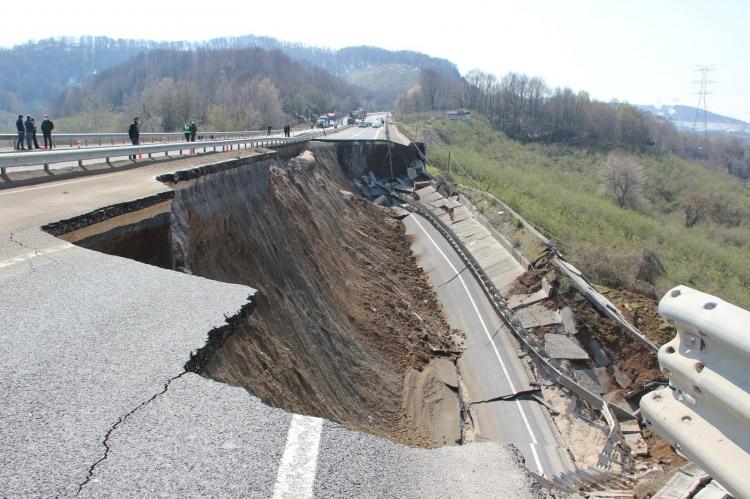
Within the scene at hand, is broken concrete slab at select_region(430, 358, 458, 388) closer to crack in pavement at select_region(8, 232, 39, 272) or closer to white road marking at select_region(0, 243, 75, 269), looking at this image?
white road marking at select_region(0, 243, 75, 269)

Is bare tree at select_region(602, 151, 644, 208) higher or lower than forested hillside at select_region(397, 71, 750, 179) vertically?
lower

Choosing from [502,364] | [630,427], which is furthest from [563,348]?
[630,427]

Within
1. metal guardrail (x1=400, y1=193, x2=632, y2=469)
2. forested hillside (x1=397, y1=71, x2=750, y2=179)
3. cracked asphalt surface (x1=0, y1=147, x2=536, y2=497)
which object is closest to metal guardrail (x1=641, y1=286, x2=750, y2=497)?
cracked asphalt surface (x1=0, y1=147, x2=536, y2=497)

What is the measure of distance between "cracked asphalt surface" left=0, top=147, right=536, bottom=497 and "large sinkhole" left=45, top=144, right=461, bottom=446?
54cm

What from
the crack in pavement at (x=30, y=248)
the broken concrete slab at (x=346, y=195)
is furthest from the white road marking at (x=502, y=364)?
the crack in pavement at (x=30, y=248)

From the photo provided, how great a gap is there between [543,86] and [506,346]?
116 m

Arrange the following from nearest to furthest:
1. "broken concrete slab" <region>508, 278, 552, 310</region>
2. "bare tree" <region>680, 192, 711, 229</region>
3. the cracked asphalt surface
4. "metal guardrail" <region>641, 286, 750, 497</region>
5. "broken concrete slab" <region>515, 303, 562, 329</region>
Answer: the cracked asphalt surface, "metal guardrail" <region>641, 286, 750, 497</region>, "broken concrete slab" <region>515, 303, 562, 329</region>, "broken concrete slab" <region>508, 278, 552, 310</region>, "bare tree" <region>680, 192, 711, 229</region>

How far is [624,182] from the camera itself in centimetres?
6184

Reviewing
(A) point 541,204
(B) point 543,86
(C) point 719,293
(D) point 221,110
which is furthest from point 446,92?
(C) point 719,293

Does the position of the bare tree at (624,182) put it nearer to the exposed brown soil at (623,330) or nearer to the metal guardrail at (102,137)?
the exposed brown soil at (623,330)

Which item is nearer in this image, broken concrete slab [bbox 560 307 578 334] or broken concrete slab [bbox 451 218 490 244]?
broken concrete slab [bbox 560 307 578 334]

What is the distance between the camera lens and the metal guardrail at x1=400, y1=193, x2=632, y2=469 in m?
14.9

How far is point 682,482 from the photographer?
9664 mm

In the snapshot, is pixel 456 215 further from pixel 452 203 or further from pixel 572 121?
pixel 572 121
